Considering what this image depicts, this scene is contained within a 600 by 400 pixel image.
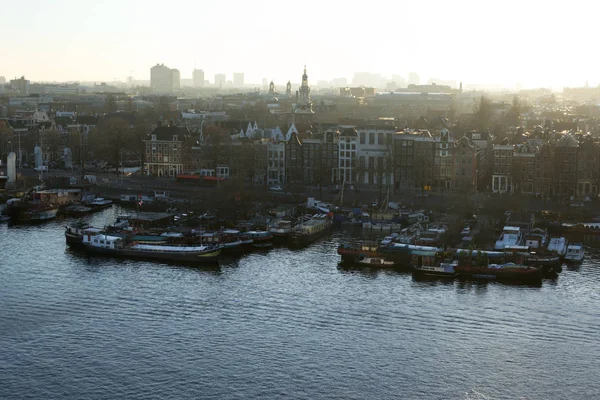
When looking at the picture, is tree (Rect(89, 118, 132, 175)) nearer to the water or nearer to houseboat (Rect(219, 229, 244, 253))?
houseboat (Rect(219, 229, 244, 253))

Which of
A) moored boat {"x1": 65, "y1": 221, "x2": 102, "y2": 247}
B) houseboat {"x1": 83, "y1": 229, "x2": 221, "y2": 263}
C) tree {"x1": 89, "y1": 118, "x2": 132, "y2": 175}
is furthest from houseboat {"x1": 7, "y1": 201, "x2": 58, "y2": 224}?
tree {"x1": 89, "y1": 118, "x2": 132, "y2": 175}

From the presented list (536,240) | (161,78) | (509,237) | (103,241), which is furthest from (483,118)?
(161,78)

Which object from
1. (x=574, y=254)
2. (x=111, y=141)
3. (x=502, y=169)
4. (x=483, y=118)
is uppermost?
(x=483, y=118)

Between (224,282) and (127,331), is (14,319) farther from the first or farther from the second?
(224,282)

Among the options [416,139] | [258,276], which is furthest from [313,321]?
[416,139]

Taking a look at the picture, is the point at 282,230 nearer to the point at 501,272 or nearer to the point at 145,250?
the point at 145,250

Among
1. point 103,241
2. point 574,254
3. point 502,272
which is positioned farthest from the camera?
point 103,241
